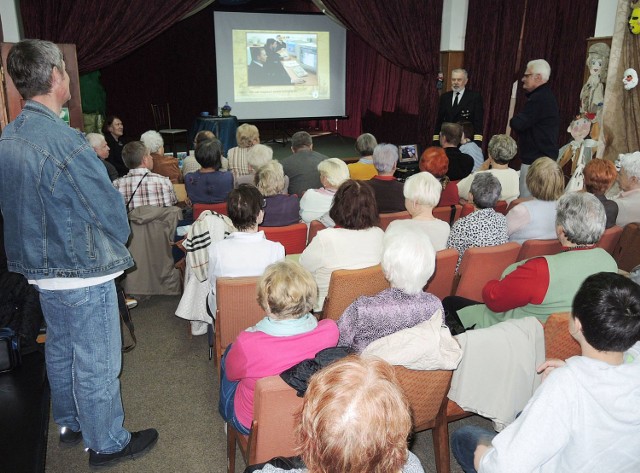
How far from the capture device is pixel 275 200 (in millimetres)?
3352

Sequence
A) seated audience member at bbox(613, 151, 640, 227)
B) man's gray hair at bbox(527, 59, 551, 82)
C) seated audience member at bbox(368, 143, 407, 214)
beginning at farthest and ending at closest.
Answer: man's gray hair at bbox(527, 59, 551, 82), seated audience member at bbox(368, 143, 407, 214), seated audience member at bbox(613, 151, 640, 227)

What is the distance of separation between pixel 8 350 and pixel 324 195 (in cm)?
208

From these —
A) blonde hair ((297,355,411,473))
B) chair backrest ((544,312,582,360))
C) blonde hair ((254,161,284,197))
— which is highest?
blonde hair ((254,161,284,197))

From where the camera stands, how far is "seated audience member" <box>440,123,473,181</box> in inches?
172

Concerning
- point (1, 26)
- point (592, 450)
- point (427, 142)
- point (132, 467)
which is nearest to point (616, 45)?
point (427, 142)

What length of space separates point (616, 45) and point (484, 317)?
408 cm

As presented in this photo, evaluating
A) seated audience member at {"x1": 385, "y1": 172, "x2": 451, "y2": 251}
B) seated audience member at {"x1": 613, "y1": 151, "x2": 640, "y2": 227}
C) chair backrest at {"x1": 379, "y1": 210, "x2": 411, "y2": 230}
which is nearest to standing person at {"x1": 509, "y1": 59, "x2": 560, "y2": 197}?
seated audience member at {"x1": 613, "y1": 151, "x2": 640, "y2": 227}

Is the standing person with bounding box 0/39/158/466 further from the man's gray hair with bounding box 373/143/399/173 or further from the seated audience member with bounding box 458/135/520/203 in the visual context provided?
the seated audience member with bounding box 458/135/520/203

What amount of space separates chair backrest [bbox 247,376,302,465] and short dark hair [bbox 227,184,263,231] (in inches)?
47.5

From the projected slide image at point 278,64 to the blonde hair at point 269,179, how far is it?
6162mm

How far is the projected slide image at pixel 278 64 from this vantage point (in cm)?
903

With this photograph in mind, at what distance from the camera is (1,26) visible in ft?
17.1

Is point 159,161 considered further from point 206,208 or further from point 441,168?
point 441,168

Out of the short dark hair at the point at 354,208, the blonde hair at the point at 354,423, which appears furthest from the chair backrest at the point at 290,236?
the blonde hair at the point at 354,423
